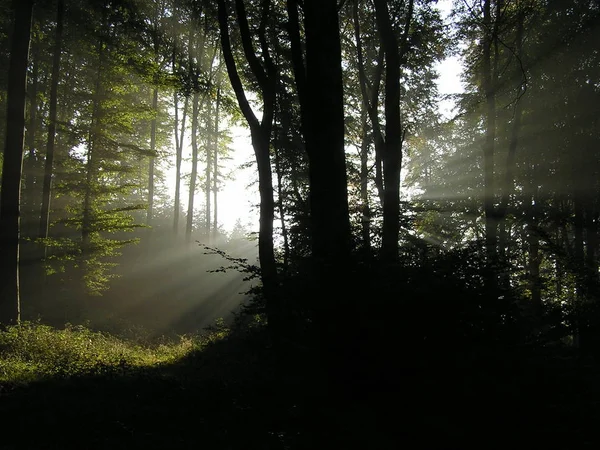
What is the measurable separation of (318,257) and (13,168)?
9.84 metres

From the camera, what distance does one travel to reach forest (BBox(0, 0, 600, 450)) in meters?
3.65

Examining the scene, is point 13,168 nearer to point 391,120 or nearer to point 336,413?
point 391,120

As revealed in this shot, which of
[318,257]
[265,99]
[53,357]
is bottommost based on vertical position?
[53,357]

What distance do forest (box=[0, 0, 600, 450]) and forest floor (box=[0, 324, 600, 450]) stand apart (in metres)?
0.02

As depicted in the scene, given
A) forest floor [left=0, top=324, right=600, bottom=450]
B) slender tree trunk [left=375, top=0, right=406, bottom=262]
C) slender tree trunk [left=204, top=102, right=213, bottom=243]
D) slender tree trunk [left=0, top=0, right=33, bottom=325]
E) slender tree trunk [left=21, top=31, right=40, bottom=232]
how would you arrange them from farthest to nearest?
slender tree trunk [left=204, top=102, right=213, bottom=243]
slender tree trunk [left=21, top=31, right=40, bottom=232]
slender tree trunk [left=0, top=0, right=33, bottom=325]
slender tree trunk [left=375, top=0, right=406, bottom=262]
forest floor [left=0, top=324, right=600, bottom=450]

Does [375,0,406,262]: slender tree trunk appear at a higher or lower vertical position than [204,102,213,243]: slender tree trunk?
lower

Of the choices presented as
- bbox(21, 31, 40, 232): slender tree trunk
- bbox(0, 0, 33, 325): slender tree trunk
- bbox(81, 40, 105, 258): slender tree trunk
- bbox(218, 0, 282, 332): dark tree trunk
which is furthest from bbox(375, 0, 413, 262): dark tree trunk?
bbox(21, 31, 40, 232): slender tree trunk

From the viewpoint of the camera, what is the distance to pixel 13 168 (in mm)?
10602

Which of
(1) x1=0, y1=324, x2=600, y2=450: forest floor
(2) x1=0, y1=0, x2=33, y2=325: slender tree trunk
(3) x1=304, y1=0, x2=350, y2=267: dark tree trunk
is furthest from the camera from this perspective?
(2) x1=0, y1=0, x2=33, y2=325: slender tree trunk

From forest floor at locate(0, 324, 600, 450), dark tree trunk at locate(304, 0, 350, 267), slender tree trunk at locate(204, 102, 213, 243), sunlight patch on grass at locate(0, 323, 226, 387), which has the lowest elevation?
sunlight patch on grass at locate(0, 323, 226, 387)

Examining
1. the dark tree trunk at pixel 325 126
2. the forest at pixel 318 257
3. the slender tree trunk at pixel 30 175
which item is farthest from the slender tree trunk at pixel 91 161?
the dark tree trunk at pixel 325 126

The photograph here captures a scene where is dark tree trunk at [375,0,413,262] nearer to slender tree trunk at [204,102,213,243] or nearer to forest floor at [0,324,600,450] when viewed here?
forest floor at [0,324,600,450]

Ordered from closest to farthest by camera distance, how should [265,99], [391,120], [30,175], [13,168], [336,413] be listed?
[336,413]
[391,120]
[265,99]
[13,168]
[30,175]

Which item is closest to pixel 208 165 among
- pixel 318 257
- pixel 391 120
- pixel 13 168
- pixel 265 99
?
pixel 13 168
